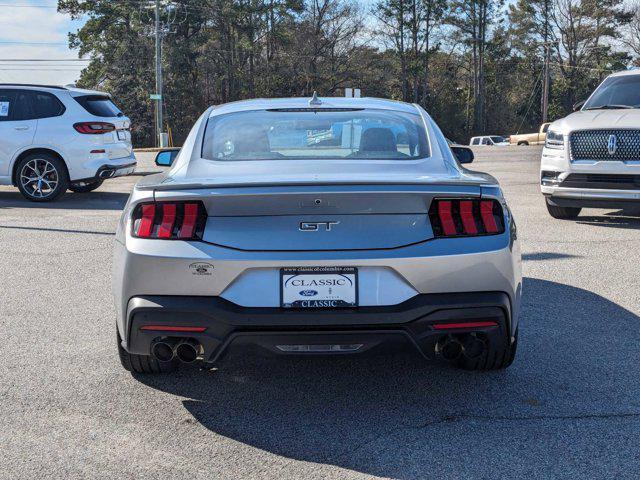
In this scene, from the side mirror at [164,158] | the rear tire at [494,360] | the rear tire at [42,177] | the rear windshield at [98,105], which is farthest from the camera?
the rear windshield at [98,105]

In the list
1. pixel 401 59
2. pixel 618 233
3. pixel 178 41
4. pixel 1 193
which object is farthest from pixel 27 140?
pixel 401 59

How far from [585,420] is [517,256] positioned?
2.66 feet

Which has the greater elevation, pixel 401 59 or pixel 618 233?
pixel 401 59

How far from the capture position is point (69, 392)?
445 centimetres

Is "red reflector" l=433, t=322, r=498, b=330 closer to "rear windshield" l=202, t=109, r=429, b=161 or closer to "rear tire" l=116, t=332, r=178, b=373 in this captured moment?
"rear windshield" l=202, t=109, r=429, b=161

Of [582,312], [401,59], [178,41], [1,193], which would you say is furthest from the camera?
[401,59]

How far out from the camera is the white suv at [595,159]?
10109 mm

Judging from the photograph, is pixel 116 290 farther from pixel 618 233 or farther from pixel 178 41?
pixel 178 41

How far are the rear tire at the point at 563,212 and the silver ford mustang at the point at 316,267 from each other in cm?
751

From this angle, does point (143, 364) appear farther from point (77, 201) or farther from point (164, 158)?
point (77, 201)

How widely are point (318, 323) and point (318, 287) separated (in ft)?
0.51

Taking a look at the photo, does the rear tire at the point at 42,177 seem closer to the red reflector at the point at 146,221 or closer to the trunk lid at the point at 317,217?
the red reflector at the point at 146,221

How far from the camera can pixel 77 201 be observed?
14.0 meters

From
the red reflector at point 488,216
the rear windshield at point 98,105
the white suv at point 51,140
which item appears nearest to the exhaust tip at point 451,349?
the red reflector at point 488,216
